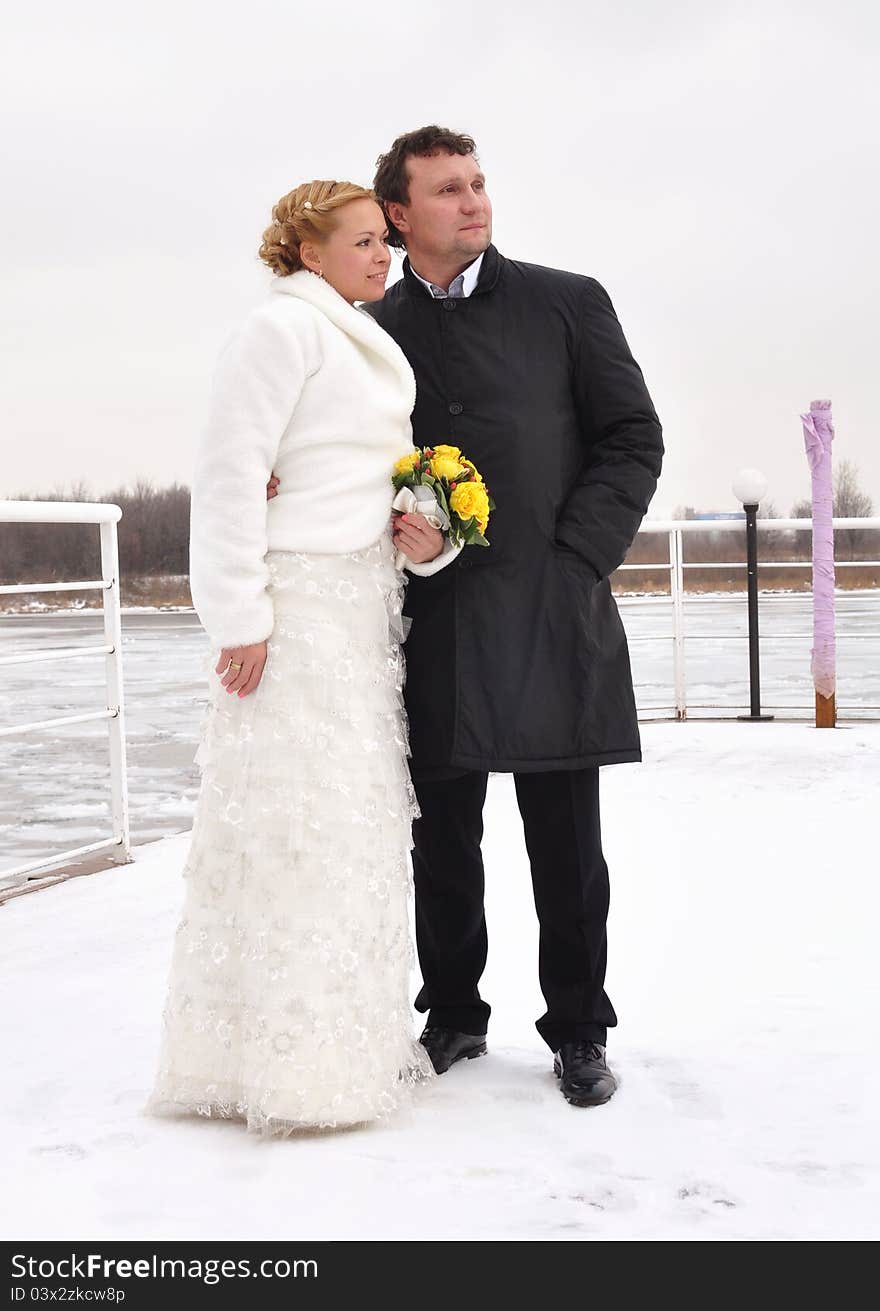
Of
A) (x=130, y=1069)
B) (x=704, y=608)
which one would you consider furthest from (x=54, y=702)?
(x=704, y=608)

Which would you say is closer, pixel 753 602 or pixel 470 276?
pixel 470 276

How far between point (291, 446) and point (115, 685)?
7.15 feet

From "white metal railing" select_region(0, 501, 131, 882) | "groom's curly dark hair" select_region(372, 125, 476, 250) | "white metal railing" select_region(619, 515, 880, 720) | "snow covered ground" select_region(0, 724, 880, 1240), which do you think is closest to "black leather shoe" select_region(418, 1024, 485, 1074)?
"snow covered ground" select_region(0, 724, 880, 1240)

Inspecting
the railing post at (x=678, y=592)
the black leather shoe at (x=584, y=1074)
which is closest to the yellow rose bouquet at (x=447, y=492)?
the black leather shoe at (x=584, y=1074)

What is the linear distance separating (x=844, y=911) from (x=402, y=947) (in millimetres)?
1568

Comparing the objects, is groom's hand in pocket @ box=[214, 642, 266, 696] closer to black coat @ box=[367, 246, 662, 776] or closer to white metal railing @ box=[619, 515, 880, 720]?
black coat @ box=[367, 246, 662, 776]

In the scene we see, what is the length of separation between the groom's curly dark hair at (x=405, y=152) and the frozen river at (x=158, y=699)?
81cm

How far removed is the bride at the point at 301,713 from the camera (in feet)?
6.37

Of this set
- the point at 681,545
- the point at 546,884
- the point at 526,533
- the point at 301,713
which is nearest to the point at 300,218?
the point at 526,533

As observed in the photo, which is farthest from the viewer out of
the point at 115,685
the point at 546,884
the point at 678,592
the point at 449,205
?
the point at 678,592

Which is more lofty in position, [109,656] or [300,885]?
[109,656]

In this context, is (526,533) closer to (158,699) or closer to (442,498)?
(442,498)

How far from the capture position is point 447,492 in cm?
198

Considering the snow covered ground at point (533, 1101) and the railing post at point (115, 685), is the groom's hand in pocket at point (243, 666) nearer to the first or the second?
the snow covered ground at point (533, 1101)
